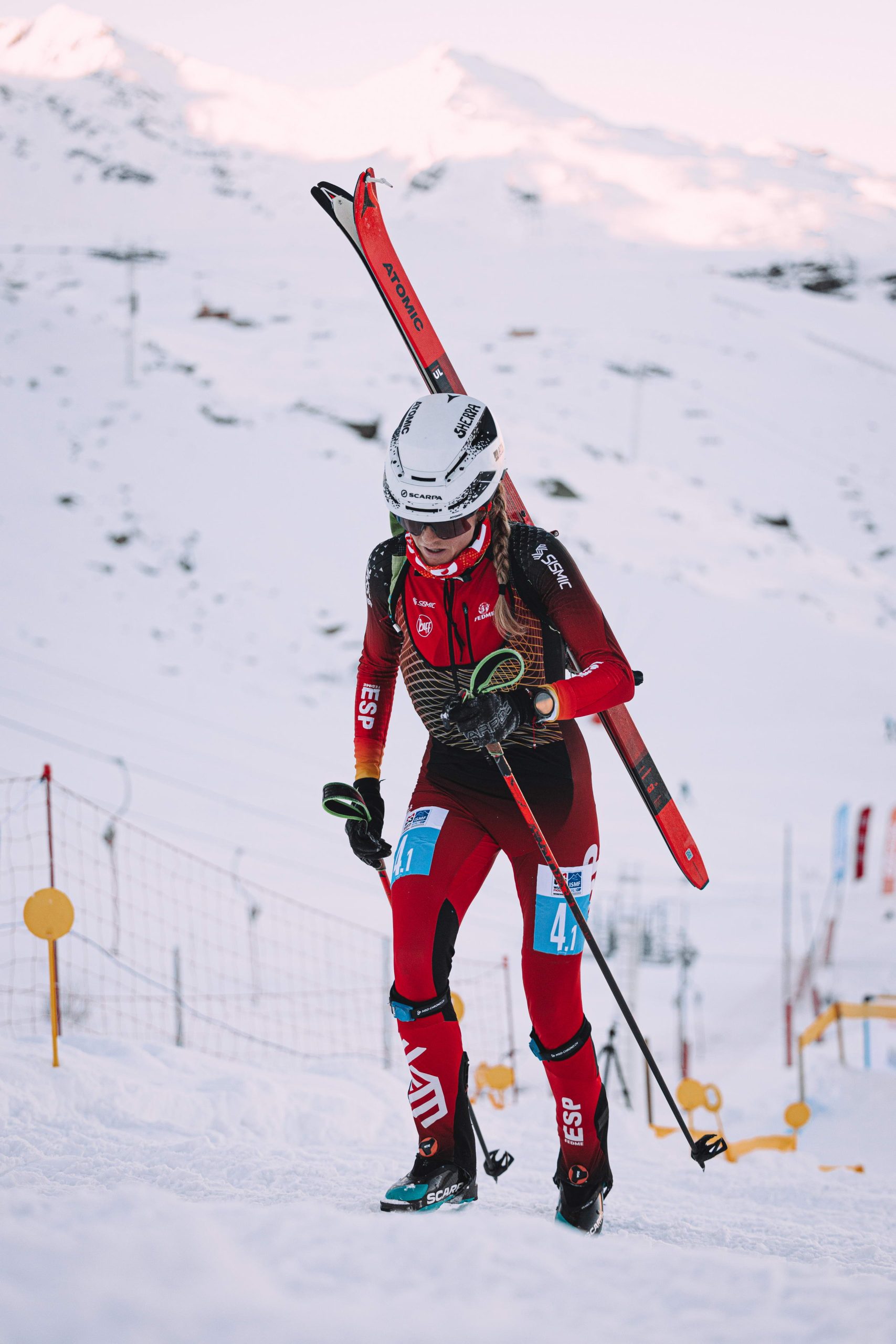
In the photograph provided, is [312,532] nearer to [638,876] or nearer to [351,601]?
[351,601]

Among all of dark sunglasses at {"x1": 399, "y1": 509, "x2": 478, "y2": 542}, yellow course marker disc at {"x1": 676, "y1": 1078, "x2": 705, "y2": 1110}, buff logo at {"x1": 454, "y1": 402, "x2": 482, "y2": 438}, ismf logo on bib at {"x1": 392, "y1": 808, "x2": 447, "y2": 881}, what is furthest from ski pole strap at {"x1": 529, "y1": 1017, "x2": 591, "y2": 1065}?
yellow course marker disc at {"x1": 676, "y1": 1078, "x2": 705, "y2": 1110}

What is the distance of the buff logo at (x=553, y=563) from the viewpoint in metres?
3.41

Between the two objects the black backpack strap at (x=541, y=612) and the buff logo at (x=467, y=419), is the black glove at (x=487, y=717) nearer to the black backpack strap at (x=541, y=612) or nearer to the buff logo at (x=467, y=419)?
the black backpack strap at (x=541, y=612)

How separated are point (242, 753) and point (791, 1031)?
36.3 feet

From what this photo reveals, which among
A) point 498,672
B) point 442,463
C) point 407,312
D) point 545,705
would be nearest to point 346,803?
point 498,672

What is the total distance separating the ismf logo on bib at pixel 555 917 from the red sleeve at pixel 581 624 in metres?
0.53

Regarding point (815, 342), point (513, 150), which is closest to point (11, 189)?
point (513, 150)

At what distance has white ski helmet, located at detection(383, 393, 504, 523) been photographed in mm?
3248

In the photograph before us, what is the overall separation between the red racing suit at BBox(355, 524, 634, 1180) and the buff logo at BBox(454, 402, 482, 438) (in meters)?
0.37

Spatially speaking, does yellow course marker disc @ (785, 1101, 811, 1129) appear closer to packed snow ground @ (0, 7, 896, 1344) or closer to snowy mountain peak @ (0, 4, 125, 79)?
packed snow ground @ (0, 7, 896, 1344)

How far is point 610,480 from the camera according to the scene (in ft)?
121

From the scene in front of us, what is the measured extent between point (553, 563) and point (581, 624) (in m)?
0.22

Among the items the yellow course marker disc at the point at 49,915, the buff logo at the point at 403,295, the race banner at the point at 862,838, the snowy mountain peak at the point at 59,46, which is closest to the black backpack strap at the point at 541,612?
the buff logo at the point at 403,295

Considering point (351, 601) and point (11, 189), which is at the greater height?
point (11, 189)
